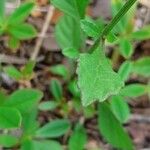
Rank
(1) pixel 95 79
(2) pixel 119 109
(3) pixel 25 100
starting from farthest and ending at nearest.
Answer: (2) pixel 119 109 < (3) pixel 25 100 < (1) pixel 95 79

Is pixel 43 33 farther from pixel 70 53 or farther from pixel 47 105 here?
pixel 70 53

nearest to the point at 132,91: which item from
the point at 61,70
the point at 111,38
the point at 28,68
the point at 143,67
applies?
the point at 143,67

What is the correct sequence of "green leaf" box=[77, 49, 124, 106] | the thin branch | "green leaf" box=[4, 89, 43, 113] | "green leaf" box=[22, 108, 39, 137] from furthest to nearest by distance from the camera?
the thin branch
"green leaf" box=[22, 108, 39, 137]
"green leaf" box=[4, 89, 43, 113]
"green leaf" box=[77, 49, 124, 106]

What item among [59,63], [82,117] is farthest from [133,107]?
[59,63]

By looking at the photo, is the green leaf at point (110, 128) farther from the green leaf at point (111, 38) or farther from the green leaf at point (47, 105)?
the green leaf at point (111, 38)

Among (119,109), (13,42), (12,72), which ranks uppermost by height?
(13,42)

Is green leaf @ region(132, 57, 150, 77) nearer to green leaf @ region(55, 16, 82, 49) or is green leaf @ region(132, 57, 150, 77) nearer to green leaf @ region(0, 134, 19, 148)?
green leaf @ region(55, 16, 82, 49)

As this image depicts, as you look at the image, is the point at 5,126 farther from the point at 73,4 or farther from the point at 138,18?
the point at 138,18

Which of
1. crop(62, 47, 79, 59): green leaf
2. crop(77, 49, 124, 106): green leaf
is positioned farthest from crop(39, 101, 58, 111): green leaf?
crop(77, 49, 124, 106): green leaf
